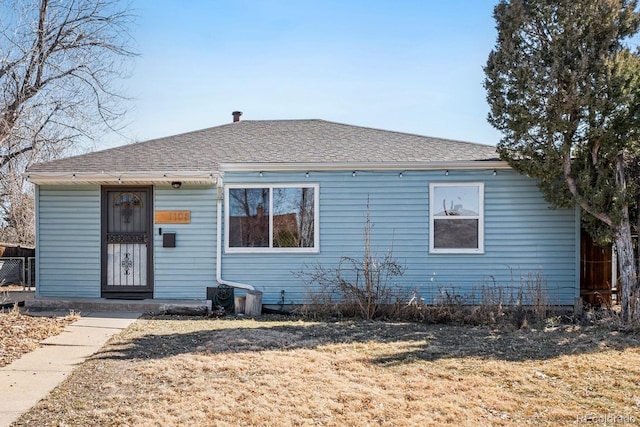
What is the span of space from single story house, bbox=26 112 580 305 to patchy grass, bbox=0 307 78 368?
175cm

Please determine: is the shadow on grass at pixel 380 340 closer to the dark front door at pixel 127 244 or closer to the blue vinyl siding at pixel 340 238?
the blue vinyl siding at pixel 340 238

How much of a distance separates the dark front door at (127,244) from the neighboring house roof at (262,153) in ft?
2.16

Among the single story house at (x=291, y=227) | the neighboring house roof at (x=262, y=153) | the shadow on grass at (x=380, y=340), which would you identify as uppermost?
the neighboring house roof at (x=262, y=153)

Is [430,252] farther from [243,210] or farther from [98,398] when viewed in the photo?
[98,398]

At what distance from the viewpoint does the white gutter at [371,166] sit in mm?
9453

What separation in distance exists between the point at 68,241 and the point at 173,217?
6.87ft

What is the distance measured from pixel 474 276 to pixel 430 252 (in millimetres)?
943

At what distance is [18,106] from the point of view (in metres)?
11.8

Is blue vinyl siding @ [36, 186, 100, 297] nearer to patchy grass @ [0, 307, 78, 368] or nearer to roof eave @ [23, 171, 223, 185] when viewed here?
roof eave @ [23, 171, 223, 185]

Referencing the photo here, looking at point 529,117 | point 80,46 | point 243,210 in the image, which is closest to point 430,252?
point 529,117

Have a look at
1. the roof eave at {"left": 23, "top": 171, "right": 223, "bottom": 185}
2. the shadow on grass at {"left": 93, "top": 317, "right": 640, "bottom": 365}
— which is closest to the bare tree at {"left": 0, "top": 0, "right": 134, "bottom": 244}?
Answer: the roof eave at {"left": 23, "top": 171, "right": 223, "bottom": 185}

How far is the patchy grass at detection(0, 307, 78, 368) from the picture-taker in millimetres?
6066

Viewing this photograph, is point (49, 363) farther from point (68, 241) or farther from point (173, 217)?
point (68, 241)

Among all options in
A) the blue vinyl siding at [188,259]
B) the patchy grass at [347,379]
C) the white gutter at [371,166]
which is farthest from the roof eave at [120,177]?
the patchy grass at [347,379]
